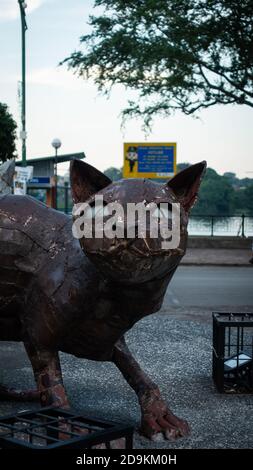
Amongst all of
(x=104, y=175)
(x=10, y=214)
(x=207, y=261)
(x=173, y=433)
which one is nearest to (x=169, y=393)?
(x=173, y=433)

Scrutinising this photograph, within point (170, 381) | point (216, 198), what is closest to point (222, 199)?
point (216, 198)

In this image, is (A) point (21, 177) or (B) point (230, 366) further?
(A) point (21, 177)

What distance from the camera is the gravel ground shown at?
14.6 ft

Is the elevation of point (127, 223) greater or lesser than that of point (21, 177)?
lesser

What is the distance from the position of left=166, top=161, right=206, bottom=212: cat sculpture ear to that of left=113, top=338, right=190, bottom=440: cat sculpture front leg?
141cm

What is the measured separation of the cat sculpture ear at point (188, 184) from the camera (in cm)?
359

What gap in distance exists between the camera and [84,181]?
3545 mm

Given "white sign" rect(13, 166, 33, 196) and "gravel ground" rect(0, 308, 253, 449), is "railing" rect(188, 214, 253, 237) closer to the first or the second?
"white sign" rect(13, 166, 33, 196)

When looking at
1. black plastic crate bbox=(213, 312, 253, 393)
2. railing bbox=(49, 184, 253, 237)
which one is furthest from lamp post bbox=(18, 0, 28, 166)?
black plastic crate bbox=(213, 312, 253, 393)

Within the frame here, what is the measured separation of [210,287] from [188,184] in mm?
8828

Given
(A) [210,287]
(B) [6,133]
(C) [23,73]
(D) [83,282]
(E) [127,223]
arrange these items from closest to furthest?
(E) [127,223], (D) [83,282], (A) [210,287], (C) [23,73], (B) [6,133]

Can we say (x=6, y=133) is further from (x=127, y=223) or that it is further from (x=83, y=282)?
(x=127, y=223)

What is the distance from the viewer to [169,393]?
17.7 feet

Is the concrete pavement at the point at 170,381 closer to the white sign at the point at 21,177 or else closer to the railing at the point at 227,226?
the white sign at the point at 21,177
